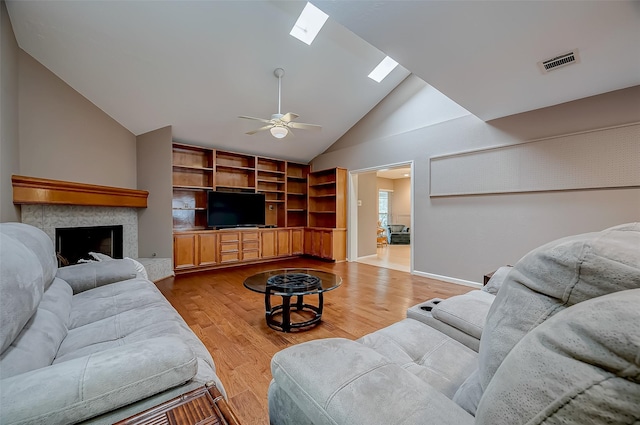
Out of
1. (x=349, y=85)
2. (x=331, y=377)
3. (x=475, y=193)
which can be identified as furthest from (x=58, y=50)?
(x=475, y=193)

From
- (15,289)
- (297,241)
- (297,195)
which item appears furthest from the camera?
(297,195)

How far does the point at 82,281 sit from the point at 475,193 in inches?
185

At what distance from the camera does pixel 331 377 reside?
0.71 m

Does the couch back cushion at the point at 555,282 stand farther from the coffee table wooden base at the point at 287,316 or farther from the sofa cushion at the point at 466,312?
the coffee table wooden base at the point at 287,316

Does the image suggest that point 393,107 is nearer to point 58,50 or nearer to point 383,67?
point 383,67

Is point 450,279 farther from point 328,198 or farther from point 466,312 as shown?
point 328,198

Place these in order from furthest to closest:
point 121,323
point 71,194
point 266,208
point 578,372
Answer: point 266,208 → point 71,194 → point 121,323 → point 578,372

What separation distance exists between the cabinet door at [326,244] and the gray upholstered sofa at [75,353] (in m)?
4.05

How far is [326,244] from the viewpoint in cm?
566

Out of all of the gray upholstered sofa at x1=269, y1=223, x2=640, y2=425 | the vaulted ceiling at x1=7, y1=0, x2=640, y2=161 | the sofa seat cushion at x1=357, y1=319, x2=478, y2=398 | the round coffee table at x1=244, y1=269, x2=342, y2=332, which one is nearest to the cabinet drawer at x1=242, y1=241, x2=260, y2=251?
the vaulted ceiling at x1=7, y1=0, x2=640, y2=161

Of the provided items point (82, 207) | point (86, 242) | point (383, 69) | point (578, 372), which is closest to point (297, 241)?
point (86, 242)

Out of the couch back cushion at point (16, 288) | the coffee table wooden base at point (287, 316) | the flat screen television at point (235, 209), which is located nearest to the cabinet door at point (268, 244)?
the flat screen television at point (235, 209)

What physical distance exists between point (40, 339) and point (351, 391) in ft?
4.37

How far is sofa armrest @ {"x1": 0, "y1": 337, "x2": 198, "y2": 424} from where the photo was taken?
0.62 m
